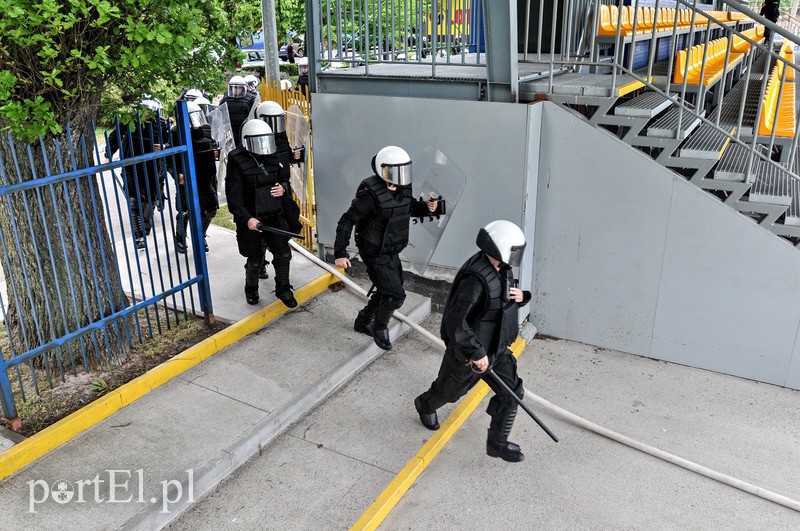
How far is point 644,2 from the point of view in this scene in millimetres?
10500

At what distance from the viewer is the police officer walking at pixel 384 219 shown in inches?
199

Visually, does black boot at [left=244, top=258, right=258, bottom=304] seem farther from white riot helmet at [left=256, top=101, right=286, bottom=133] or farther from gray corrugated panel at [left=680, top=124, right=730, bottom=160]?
gray corrugated panel at [left=680, top=124, right=730, bottom=160]

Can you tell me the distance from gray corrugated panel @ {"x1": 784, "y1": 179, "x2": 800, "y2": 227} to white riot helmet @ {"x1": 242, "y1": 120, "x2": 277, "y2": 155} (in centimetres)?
451

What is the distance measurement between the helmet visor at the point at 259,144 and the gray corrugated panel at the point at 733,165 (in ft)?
12.9

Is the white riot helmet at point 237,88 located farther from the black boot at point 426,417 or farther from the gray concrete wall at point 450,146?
the black boot at point 426,417

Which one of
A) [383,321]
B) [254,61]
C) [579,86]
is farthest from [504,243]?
[254,61]

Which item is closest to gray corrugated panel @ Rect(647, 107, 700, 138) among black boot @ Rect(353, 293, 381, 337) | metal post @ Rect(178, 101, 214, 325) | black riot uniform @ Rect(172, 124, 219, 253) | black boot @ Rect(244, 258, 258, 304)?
black boot @ Rect(353, 293, 381, 337)

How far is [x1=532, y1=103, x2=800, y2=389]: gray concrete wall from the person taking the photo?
5273 mm

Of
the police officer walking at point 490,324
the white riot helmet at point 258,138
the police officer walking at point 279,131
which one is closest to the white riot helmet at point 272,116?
the police officer walking at point 279,131

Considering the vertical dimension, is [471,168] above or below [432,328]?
above

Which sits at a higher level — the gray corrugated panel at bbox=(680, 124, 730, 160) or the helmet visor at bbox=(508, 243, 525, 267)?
the gray corrugated panel at bbox=(680, 124, 730, 160)

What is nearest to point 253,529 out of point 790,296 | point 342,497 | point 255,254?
point 342,497

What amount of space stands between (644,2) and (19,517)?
36.2 feet

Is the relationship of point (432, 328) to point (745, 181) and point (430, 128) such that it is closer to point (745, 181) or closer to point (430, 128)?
point (430, 128)
